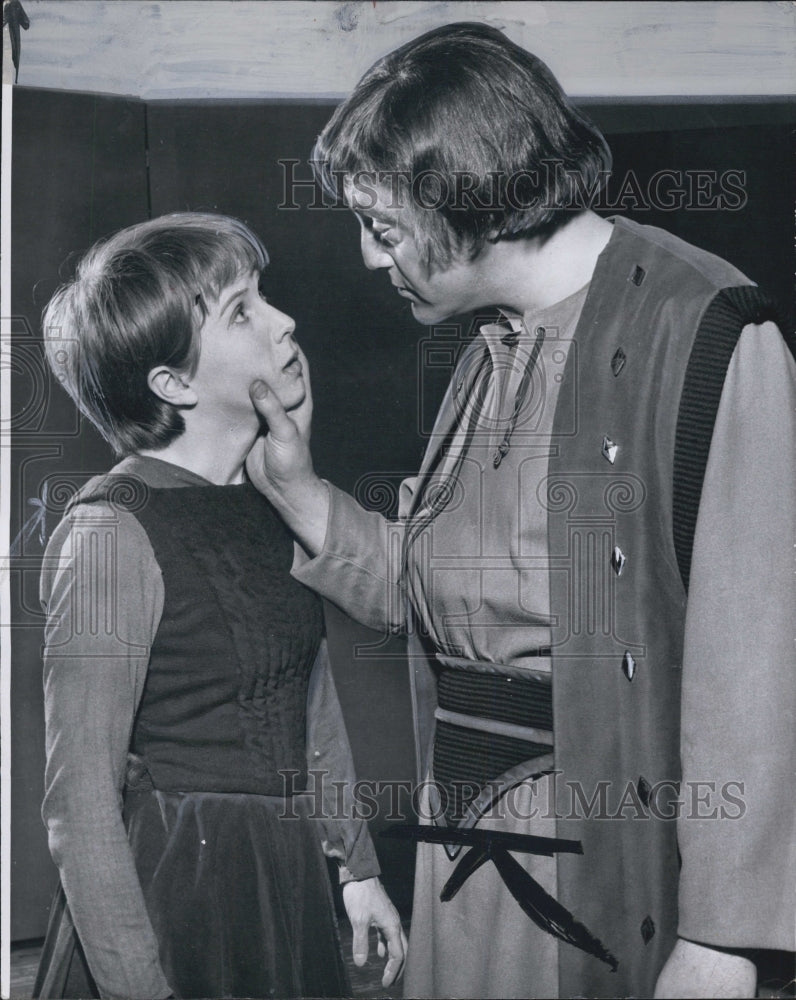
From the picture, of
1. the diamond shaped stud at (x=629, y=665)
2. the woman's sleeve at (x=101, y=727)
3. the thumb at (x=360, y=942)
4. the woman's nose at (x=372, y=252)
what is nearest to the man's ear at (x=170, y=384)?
the woman's sleeve at (x=101, y=727)

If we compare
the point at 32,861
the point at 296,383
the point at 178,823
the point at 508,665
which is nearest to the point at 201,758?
the point at 178,823

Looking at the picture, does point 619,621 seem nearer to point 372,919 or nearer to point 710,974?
point 710,974

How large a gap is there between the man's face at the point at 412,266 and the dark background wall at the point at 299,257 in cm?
6

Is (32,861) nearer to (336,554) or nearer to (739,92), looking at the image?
(336,554)

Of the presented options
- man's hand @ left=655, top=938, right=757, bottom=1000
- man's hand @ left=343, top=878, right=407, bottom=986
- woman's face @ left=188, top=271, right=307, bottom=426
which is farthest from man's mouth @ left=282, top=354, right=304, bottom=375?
man's hand @ left=655, top=938, right=757, bottom=1000

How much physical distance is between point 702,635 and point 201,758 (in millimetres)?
761

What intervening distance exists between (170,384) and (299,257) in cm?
30

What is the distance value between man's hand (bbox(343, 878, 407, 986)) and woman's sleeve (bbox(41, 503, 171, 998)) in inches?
11.8

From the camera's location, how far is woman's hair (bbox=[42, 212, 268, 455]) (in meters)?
1.67

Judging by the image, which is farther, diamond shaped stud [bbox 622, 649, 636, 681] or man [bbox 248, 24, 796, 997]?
diamond shaped stud [bbox 622, 649, 636, 681]

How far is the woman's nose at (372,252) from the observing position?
170 centimetres

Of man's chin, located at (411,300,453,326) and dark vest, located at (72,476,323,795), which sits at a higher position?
man's chin, located at (411,300,453,326)

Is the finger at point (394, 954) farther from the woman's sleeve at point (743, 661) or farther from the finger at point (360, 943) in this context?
the woman's sleeve at point (743, 661)

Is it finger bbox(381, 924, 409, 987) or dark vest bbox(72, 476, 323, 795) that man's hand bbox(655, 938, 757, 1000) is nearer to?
finger bbox(381, 924, 409, 987)
